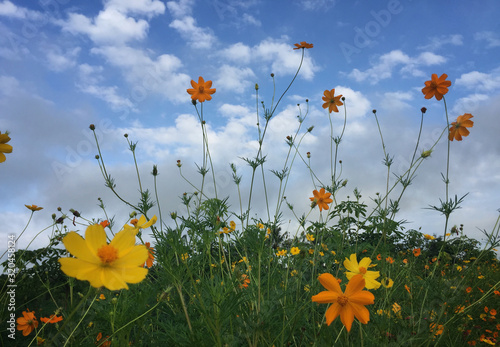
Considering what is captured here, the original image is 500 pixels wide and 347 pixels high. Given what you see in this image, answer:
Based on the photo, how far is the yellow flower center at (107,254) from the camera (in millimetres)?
884

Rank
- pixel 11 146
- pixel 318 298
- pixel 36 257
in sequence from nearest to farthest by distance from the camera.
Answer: pixel 318 298, pixel 11 146, pixel 36 257

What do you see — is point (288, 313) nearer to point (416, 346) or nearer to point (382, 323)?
point (382, 323)

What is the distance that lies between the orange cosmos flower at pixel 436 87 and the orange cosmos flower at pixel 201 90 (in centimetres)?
166

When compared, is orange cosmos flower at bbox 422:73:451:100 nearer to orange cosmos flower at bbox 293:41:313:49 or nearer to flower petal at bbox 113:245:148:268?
orange cosmos flower at bbox 293:41:313:49

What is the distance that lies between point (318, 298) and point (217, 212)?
131 cm

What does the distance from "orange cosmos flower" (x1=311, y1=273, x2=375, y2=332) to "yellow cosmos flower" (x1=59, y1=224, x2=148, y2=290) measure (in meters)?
0.57

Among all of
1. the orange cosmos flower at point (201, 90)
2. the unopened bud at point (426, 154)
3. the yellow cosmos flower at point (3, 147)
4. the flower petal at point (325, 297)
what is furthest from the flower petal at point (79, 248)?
the orange cosmos flower at point (201, 90)

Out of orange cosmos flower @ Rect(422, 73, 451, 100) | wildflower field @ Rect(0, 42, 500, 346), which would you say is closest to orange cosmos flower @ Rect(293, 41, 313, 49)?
wildflower field @ Rect(0, 42, 500, 346)

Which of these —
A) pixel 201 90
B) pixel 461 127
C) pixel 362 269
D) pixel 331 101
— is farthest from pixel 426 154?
pixel 201 90

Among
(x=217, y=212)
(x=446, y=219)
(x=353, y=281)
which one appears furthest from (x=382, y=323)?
(x=217, y=212)

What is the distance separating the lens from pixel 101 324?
1812 mm

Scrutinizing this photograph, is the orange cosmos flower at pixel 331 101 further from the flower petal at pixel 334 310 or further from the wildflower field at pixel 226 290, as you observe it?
the flower petal at pixel 334 310

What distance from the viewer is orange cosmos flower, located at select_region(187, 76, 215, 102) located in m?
3.11

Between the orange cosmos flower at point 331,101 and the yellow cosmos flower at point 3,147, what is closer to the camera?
the yellow cosmos flower at point 3,147
